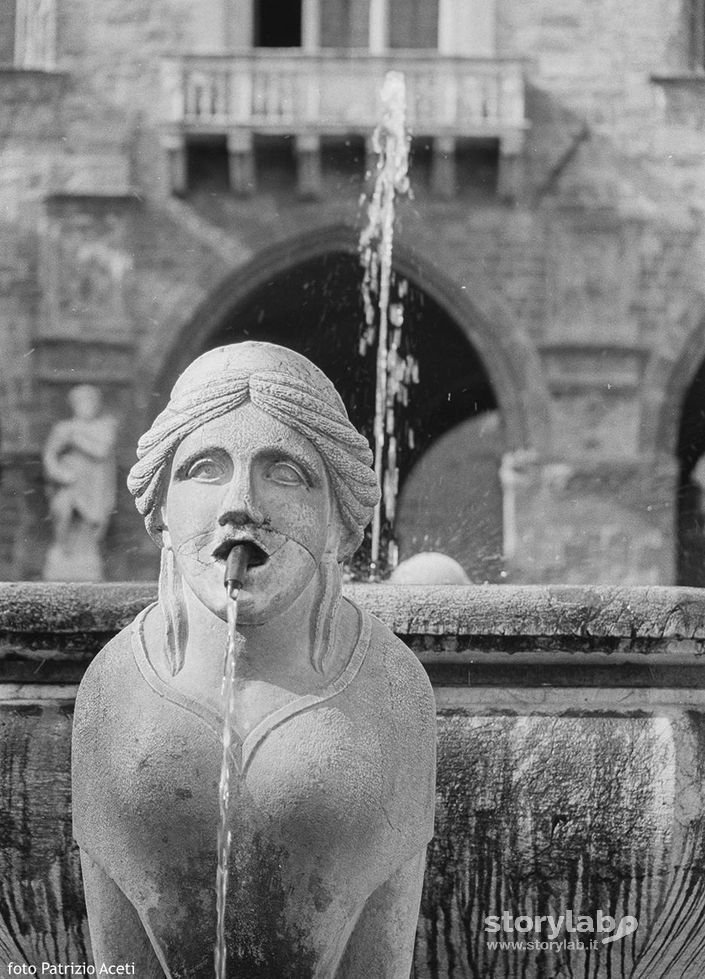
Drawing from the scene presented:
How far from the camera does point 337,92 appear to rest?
1711 centimetres

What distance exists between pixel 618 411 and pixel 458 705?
45.1 ft

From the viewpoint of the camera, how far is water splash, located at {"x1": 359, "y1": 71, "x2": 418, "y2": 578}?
16969mm

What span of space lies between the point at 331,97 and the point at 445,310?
214cm

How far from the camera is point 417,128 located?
1700 centimetres

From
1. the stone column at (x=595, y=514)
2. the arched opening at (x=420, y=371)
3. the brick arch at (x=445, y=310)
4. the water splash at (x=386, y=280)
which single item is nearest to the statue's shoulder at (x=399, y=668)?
the arched opening at (x=420, y=371)

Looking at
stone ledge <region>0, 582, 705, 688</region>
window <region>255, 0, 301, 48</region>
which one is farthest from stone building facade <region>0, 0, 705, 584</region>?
stone ledge <region>0, 582, 705, 688</region>

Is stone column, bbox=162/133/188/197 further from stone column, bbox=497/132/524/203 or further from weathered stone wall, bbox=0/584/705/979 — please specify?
weathered stone wall, bbox=0/584/705/979

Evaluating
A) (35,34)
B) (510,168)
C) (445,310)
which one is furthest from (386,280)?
(35,34)

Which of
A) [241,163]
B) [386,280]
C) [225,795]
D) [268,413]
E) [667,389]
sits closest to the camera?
[225,795]

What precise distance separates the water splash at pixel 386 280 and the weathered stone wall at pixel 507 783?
41.2 feet

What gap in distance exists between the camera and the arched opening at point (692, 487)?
57.3 ft

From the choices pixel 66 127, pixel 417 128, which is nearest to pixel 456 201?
pixel 417 128

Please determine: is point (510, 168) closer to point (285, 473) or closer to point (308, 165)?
point (308, 165)

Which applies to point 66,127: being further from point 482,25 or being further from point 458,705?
point 458,705
